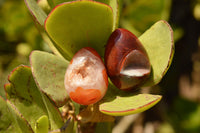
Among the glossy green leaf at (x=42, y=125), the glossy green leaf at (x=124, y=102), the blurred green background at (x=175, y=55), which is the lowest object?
the blurred green background at (x=175, y=55)

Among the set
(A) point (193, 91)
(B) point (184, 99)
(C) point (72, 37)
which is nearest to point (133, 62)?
(C) point (72, 37)

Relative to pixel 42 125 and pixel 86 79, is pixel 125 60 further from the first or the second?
pixel 42 125

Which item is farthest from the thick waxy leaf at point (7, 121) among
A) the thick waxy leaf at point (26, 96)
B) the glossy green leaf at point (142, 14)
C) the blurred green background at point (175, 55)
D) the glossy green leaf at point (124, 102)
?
the glossy green leaf at point (142, 14)

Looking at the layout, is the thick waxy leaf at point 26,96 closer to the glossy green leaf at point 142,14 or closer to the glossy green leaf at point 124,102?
the glossy green leaf at point 124,102

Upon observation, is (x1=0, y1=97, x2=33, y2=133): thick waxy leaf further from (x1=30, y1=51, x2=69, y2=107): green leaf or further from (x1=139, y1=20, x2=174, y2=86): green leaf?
(x1=139, y1=20, x2=174, y2=86): green leaf

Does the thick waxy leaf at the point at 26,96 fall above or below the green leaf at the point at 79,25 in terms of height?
below

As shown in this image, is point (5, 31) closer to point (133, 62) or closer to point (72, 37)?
point (72, 37)
